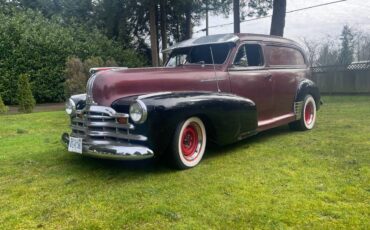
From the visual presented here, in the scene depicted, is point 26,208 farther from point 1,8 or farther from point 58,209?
point 1,8

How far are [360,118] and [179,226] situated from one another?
21.2ft

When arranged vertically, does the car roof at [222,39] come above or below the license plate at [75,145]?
above

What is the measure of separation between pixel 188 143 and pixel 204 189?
100 centimetres

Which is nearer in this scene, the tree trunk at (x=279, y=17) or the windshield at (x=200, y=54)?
the windshield at (x=200, y=54)

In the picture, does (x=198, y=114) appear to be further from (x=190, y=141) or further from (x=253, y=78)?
(x=253, y=78)

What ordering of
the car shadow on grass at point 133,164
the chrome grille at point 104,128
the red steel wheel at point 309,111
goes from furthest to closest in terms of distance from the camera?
1. the red steel wheel at point 309,111
2. the car shadow on grass at point 133,164
3. the chrome grille at point 104,128

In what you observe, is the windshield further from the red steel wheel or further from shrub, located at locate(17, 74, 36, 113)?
shrub, located at locate(17, 74, 36, 113)

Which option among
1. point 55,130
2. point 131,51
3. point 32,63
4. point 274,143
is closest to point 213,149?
point 274,143

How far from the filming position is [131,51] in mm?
19719

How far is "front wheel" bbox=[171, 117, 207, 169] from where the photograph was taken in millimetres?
4168

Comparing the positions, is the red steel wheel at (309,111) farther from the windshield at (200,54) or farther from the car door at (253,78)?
the windshield at (200,54)

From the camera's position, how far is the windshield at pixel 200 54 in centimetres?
534

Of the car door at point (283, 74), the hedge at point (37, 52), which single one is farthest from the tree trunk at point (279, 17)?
the hedge at point (37, 52)

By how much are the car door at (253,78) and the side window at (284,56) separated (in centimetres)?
32
